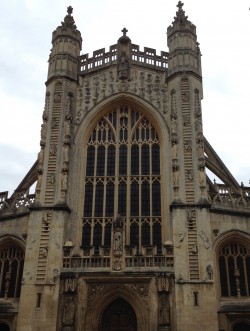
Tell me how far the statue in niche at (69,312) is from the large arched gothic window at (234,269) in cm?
715

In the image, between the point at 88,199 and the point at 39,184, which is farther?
the point at 88,199

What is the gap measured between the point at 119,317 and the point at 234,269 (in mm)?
6034

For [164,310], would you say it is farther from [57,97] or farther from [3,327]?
[57,97]

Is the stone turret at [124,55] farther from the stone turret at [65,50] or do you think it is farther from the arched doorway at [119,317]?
the arched doorway at [119,317]

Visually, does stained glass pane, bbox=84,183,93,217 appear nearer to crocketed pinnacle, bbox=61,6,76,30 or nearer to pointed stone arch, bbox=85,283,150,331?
pointed stone arch, bbox=85,283,150,331

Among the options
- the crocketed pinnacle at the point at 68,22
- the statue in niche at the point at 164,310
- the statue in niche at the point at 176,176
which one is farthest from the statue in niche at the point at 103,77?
the statue in niche at the point at 164,310

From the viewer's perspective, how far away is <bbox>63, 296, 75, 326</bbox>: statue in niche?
58.3ft

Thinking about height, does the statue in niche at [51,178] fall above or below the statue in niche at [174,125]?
below

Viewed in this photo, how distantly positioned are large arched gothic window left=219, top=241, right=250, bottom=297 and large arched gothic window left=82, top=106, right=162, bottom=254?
11.0ft

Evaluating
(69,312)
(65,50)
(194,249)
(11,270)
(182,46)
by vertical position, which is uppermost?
(65,50)

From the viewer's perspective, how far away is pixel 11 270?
20922 mm

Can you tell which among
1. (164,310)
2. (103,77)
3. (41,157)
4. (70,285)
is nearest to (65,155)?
(41,157)

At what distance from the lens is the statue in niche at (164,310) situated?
57.5 feet

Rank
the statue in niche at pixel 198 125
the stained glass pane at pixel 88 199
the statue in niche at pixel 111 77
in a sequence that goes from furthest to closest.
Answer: the statue in niche at pixel 111 77 → the statue in niche at pixel 198 125 → the stained glass pane at pixel 88 199
